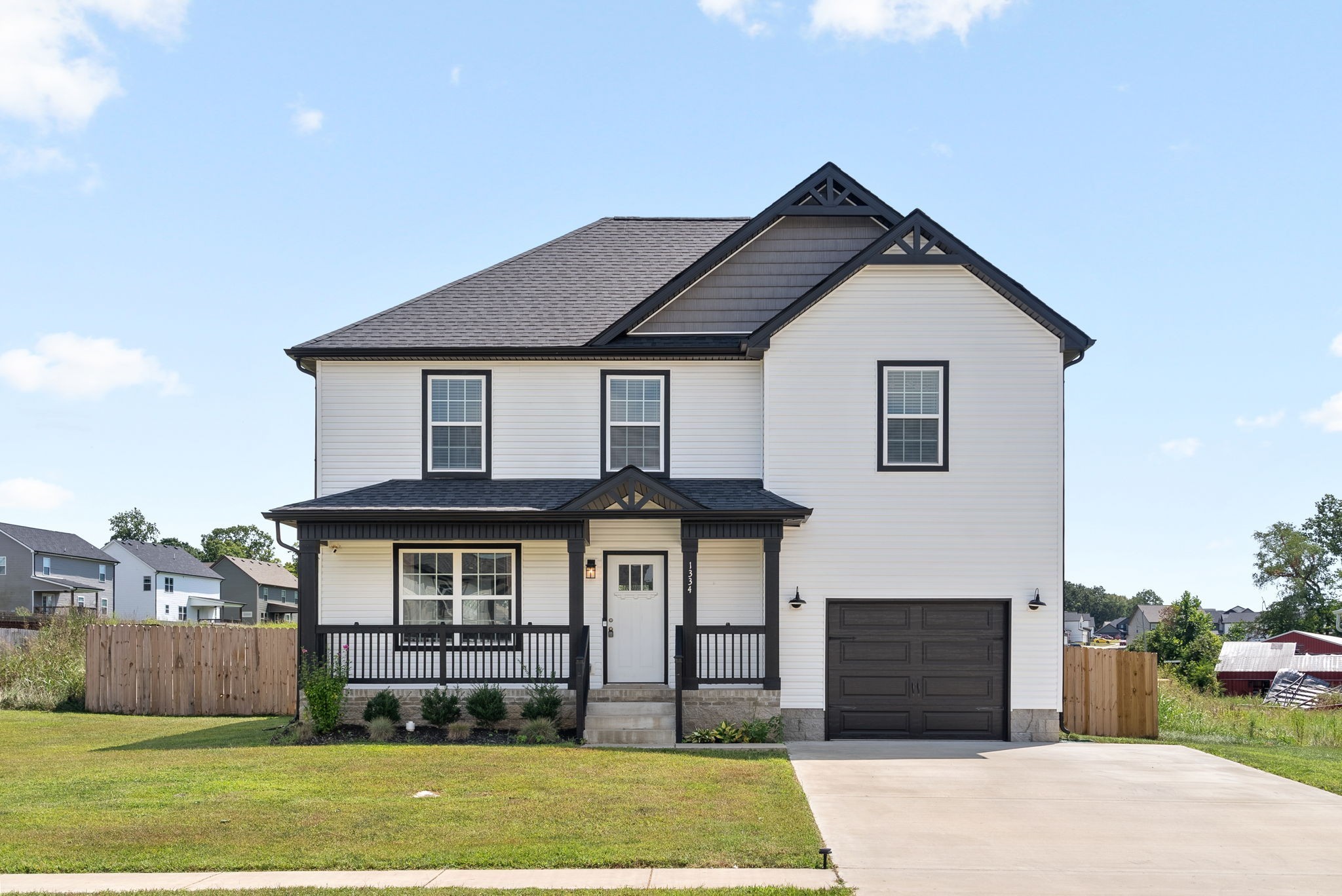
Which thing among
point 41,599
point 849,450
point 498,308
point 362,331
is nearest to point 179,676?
point 362,331

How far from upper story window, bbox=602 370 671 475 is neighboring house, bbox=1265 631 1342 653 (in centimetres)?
4628

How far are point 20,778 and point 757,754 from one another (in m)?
8.91

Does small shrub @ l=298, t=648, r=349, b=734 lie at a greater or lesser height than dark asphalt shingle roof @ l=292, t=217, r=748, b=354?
lesser

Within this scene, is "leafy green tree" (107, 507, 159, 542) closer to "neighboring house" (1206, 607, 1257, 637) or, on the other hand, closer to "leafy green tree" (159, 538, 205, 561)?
"leafy green tree" (159, 538, 205, 561)

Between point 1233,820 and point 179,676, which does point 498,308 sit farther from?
point 1233,820

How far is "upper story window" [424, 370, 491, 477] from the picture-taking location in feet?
58.9

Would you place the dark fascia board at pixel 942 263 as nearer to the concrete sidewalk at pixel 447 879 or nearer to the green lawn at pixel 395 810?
the green lawn at pixel 395 810

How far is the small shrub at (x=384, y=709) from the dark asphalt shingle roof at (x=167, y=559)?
60321 mm

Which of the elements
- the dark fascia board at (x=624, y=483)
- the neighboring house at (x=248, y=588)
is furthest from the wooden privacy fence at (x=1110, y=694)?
the neighboring house at (x=248, y=588)

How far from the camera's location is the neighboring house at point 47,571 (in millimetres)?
60656

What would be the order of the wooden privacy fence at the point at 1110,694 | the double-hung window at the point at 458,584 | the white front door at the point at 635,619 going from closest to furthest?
1. the white front door at the point at 635,619
2. the double-hung window at the point at 458,584
3. the wooden privacy fence at the point at 1110,694

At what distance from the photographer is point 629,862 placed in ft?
28.9

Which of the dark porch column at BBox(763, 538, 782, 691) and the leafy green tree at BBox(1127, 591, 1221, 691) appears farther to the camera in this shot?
the leafy green tree at BBox(1127, 591, 1221, 691)

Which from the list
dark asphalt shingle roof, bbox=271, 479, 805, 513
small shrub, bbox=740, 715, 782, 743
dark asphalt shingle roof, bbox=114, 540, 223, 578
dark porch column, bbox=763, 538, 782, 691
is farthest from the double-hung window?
dark asphalt shingle roof, bbox=114, 540, 223, 578
